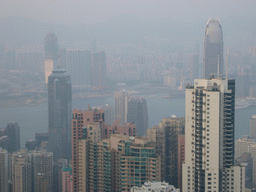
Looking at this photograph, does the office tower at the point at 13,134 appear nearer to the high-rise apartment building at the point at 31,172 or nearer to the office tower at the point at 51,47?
the high-rise apartment building at the point at 31,172

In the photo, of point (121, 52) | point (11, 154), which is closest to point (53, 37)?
point (121, 52)

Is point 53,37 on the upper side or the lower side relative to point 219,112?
upper

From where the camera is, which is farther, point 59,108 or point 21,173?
point 59,108

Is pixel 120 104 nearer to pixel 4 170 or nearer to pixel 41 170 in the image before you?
pixel 41 170

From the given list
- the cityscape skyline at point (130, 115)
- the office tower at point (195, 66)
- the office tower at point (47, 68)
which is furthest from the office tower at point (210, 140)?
the office tower at point (47, 68)

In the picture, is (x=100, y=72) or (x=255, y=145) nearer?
(x=255, y=145)

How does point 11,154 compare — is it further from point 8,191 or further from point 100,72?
point 100,72

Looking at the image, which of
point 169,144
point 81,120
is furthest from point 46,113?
point 169,144
